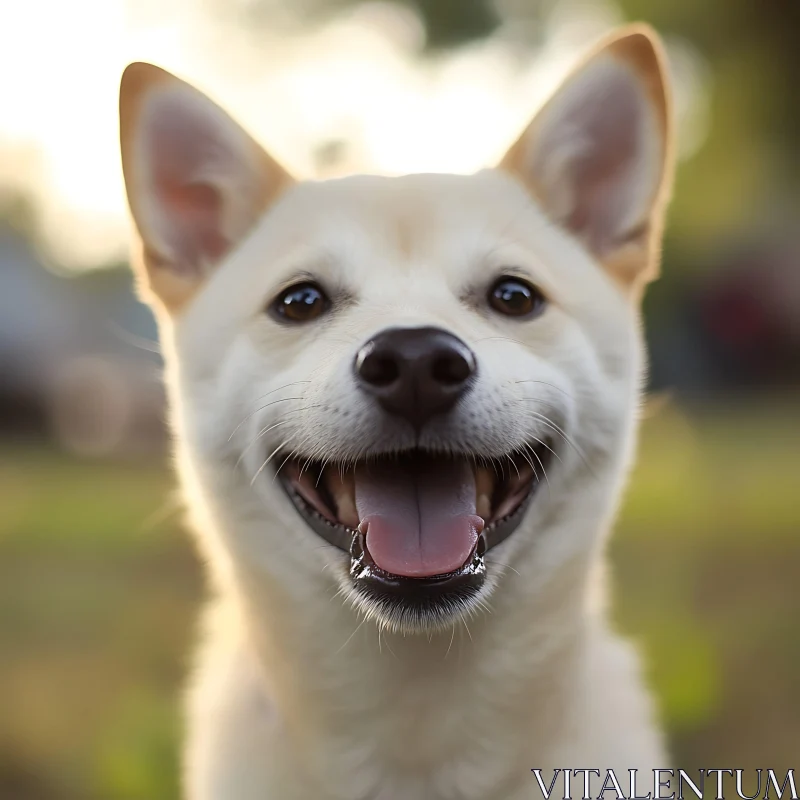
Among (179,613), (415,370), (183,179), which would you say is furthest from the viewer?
(179,613)

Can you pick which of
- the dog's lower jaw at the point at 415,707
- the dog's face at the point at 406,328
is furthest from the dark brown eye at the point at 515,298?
the dog's lower jaw at the point at 415,707

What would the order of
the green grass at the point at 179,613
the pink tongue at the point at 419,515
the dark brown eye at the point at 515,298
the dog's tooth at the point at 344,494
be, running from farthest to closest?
the green grass at the point at 179,613
the dark brown eye at the point at 515,298
the dog's tooth at the point at 344,494
the pink tongue at the point at 419,515

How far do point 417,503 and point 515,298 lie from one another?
1.80ft

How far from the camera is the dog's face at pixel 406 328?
1.67 m

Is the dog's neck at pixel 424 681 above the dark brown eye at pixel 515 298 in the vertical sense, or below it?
below

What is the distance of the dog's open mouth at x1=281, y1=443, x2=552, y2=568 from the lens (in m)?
1.66

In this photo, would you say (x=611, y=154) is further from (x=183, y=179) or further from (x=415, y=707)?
(x=415, y=707)

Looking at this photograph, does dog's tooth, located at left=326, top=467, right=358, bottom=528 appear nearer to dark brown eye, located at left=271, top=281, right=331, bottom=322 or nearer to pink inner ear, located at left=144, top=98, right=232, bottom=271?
dark brown eye, located at left=271, top=281, right=331, bottom=322

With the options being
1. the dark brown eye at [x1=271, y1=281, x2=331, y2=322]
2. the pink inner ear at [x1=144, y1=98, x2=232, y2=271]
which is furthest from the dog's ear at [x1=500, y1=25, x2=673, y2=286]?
the pink inner ear at [x1=144, y1=98, x2=232, y2=271]

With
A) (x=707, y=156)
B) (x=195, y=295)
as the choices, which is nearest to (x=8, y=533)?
(x=195, y=295)

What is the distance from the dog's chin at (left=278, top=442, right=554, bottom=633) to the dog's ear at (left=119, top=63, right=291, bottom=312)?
67 centimetres

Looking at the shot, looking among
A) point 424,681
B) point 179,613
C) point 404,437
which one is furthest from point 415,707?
point 179,613

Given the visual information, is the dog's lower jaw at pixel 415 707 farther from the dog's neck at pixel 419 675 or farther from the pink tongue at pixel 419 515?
the pink tongue at pixel 419 515

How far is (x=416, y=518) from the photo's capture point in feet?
5.53
